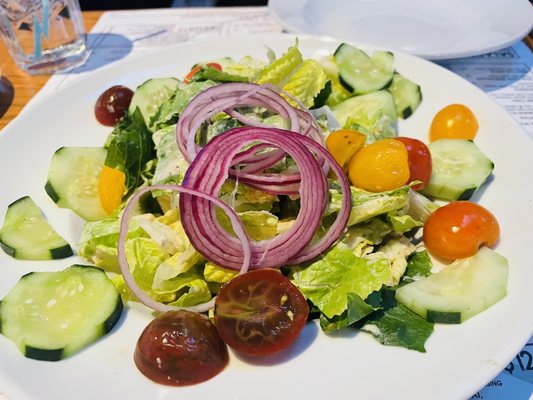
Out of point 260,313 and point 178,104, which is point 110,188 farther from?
point 260,313

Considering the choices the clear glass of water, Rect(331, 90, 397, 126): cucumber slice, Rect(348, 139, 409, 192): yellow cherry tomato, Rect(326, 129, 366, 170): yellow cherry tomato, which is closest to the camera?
Rect(348, 139, 409, 192): yellow cherry tomato

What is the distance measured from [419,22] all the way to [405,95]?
125cm

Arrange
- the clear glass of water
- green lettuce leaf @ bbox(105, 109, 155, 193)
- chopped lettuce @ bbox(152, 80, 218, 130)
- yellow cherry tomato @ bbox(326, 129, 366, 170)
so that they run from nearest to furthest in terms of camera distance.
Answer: yellow cherry tomato @ bbox(326, 129, 366, 170), green lettuce leaf @ bbox(105, 109, 155, 193), chopped lettuce @ bbox(152, 80, 218, 130), the clear glass of water

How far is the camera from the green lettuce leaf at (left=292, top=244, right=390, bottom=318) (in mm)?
1552

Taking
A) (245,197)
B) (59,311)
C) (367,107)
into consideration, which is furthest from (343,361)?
(367,107)

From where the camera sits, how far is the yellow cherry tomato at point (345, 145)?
1993 millimetres

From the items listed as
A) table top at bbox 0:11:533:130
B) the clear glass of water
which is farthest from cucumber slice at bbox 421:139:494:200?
the clear glass of water

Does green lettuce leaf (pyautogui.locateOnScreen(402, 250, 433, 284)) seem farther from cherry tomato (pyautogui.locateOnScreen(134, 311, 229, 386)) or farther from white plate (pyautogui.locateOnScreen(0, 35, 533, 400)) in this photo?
cherry tomato (pyautogui.locateOnScreen(134, 311, 229, 386))

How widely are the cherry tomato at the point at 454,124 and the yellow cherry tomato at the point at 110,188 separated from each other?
1427mm

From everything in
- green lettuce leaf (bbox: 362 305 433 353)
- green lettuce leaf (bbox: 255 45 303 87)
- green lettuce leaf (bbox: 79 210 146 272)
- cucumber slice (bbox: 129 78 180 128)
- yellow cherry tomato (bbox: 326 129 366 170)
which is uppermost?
green lettuce leaf (bbox: 255 45 303 87)

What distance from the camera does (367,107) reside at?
2.42 meters

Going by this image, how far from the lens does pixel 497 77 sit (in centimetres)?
306

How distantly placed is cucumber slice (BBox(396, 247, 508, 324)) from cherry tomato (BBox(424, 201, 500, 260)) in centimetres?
3

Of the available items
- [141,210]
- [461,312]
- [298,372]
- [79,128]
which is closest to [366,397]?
[298,372]
